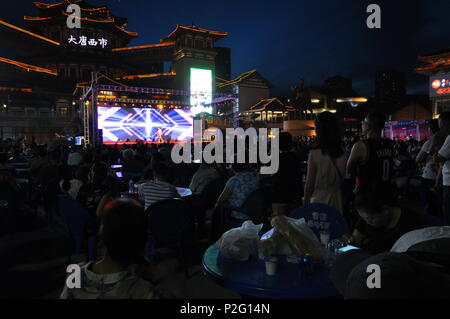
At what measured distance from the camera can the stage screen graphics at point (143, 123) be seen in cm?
2023

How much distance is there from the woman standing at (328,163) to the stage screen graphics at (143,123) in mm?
19012

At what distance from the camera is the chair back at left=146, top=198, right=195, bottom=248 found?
3.51 m

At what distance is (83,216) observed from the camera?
367 centimetres

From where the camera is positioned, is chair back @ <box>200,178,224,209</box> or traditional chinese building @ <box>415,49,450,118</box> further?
traditional chinese building @ <box>415,49,450,118</box>

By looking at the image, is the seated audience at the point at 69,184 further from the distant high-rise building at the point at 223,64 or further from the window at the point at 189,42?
the distant high-rise building at the point at 223,64

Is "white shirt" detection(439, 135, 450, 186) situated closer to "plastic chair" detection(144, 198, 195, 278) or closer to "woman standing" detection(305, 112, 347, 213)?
"woman standing" detection(305, 112, 347, 213)

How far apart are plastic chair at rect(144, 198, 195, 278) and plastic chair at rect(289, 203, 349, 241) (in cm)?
139

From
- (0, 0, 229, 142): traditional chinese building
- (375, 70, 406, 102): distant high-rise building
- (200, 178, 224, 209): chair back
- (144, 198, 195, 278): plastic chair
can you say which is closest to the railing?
(0, 0, 229, 142): traditional chinese building

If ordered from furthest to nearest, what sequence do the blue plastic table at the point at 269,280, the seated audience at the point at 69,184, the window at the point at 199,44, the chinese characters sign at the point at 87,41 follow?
the window at the point at 199,44, the chinese characters sign at the point at 87,41, the seated audience at the point at 69,184, the blue plastic table at the point at 269,280

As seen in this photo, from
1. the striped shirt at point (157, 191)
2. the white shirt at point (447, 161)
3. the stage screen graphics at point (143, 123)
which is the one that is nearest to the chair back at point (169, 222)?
the striped shirt at point (157, 191)

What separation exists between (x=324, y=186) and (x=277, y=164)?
2.06 feet

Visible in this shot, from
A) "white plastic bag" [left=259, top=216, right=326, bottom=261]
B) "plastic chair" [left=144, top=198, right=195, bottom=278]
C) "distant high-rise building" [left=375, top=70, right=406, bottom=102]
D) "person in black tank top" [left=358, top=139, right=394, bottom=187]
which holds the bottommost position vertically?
"plastic chair" [left=144, top=198, right=195, bottom=278]

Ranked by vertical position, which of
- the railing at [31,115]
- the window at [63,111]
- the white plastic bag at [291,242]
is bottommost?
the white plastic bag at [291,242]

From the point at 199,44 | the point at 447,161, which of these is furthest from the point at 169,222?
the point at 199,44
